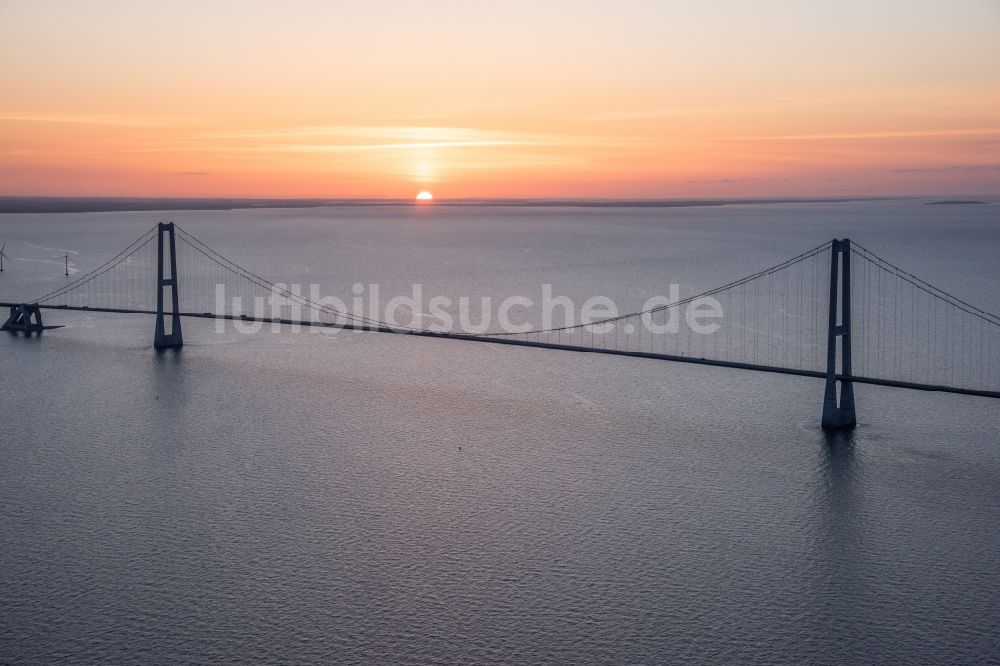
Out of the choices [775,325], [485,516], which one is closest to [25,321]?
[485,516]

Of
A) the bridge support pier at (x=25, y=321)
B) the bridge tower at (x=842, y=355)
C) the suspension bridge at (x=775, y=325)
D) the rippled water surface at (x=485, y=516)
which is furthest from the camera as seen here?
the bridge support pier at (x=25, y=321)

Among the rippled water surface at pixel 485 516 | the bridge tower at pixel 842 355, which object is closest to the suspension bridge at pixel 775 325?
the bridge tower at pixel 842 355

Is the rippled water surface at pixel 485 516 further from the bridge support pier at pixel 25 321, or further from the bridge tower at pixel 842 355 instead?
the bridge support pier at pixel 25 321

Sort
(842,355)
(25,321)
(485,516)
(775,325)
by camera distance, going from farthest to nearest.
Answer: (775,325) < (25,321) < (842,355) < (485,516)

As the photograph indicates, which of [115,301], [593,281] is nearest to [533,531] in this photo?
[115,301]

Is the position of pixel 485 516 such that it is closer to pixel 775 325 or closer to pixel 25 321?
pixel 775 325

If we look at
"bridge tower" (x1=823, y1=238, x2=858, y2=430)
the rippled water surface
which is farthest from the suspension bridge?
the rippled water surface

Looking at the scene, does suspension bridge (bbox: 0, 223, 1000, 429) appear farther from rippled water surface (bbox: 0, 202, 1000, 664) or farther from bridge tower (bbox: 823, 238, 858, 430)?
rippled water surface (bbox: 0, 202, 1000, 664)
